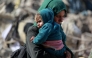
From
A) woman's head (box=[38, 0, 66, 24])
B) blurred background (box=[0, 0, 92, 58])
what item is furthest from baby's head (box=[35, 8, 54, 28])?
blurred background (box=[0, 0, 92, 58])

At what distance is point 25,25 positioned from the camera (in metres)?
5.00

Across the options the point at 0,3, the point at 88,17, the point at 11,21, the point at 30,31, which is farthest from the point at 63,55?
the point at 88,17

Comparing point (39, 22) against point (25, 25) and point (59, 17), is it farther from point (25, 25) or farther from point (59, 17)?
point (25, 25)

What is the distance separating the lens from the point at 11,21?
6711 mm

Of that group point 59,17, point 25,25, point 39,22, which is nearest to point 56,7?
point 59,17

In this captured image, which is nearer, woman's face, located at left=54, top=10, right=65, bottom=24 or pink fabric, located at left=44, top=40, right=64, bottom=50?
pink fabric, located at left=44, top=40, right=64, bottom=50

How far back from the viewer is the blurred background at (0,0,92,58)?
217 inches

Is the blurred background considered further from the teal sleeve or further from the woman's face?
the teal sleeve

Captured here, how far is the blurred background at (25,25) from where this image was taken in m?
5.52

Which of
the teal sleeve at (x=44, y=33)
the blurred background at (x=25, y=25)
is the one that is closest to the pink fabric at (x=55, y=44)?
the teal sleeve at (x=44, y=33)

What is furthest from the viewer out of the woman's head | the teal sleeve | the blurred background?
the blurred background

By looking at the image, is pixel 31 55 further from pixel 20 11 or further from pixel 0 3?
pixel 0 3

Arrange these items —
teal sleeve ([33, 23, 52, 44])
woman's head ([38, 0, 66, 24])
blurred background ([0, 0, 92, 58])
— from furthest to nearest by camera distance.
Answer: blurred background ([0, 0, 92, 58]) < woman's head ([38, 0, 66, 24]) < teal sleeve ([33, 23, 52, 44])

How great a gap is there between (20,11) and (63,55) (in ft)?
15.2
